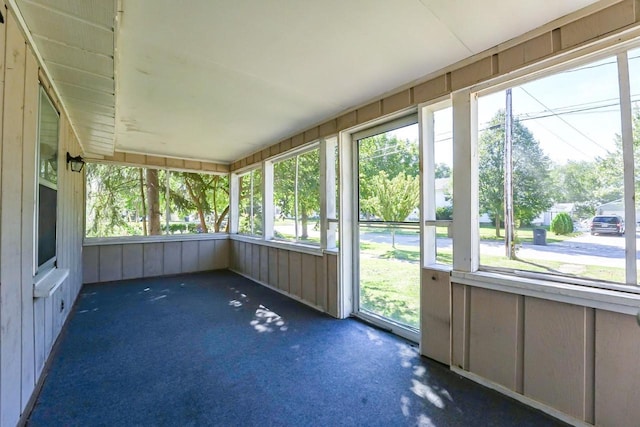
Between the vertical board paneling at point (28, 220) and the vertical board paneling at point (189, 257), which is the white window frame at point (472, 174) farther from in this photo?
the vertical board paneling at point (189, 257)

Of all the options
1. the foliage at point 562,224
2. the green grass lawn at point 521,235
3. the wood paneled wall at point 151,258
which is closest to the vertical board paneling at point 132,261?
the wood paneled wall at point 151,258

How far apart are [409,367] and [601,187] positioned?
6.03ft

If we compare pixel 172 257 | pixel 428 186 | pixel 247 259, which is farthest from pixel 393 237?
pixel 172 257

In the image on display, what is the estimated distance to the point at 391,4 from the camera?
162 cm

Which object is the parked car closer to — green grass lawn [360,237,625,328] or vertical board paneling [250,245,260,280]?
green grass lawn [360,237,625,328]

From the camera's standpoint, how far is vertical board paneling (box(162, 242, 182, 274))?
580cm

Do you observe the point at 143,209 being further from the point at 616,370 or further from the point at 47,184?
the point at 616,370

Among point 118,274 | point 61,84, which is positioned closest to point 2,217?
point 61,84

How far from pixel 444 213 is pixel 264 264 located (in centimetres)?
341

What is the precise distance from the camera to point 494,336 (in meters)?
2.10

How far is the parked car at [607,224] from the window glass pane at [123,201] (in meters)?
6.37

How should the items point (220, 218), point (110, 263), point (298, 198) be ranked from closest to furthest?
1. point (298, 198)
2. point (110, 263)
3. point (220, 218)

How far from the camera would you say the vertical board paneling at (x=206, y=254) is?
6176 mm

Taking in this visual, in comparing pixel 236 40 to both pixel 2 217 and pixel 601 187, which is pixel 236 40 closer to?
pixel 2 217
